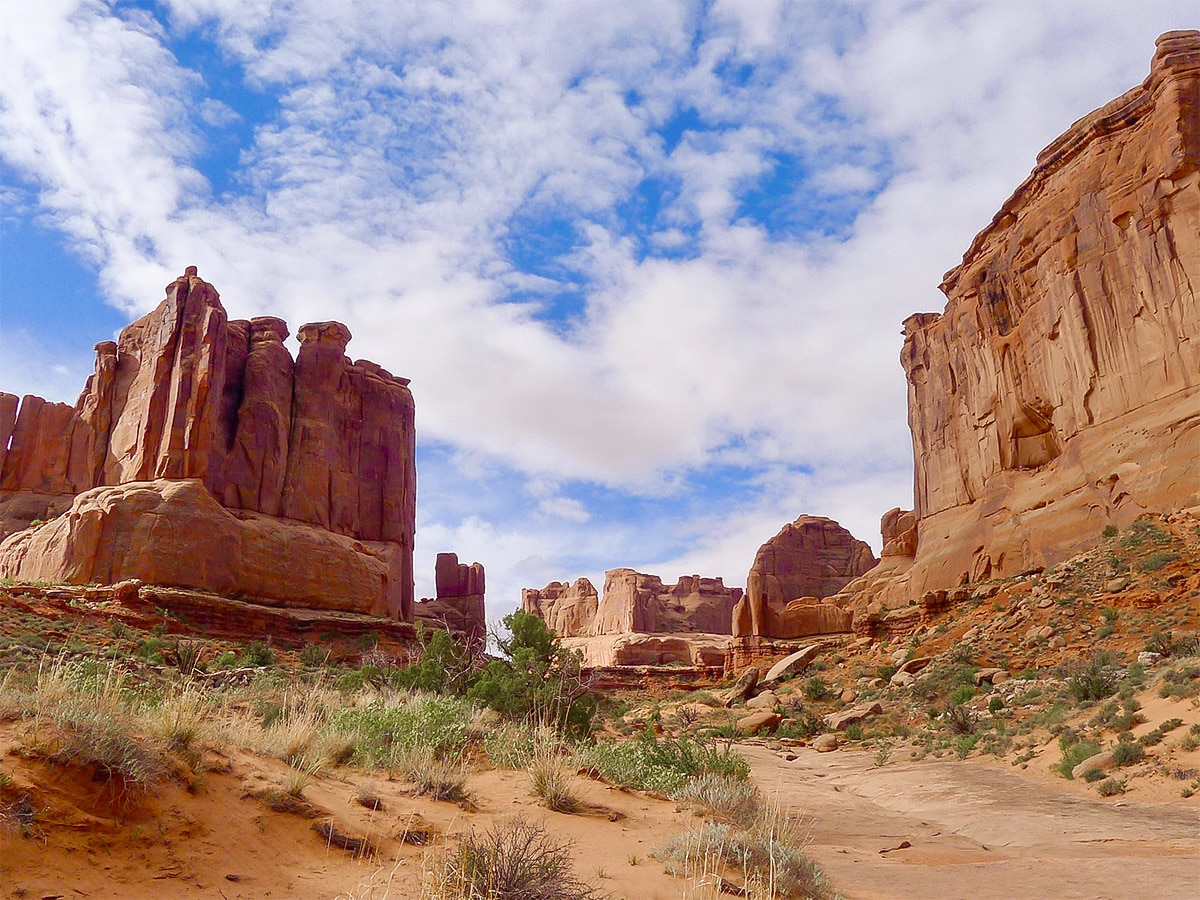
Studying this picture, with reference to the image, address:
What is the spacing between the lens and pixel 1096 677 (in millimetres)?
17750

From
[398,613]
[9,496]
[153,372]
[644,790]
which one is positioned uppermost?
[153,372]

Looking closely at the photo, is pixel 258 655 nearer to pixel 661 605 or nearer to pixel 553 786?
pixel 553 786

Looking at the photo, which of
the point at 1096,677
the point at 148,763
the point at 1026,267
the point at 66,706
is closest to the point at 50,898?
the point at 148,763

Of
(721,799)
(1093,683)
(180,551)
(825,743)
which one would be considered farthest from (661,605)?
(721,799)

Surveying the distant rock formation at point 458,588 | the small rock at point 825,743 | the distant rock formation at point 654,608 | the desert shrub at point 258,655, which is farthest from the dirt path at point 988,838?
the distant rock formation at point 654,608

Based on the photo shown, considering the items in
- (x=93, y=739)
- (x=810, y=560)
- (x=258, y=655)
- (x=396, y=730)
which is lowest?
(x=396, y=730)

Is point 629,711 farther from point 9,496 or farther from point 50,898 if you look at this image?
point 9,496

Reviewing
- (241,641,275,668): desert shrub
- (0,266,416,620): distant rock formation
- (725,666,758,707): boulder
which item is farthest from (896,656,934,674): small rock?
(0,266,416,620): distant rock formation

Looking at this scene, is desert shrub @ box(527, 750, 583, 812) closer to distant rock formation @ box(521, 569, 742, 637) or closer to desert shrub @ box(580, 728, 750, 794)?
desert shrub @ box(580, 728, 750, 794)

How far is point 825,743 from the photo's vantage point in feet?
78.3

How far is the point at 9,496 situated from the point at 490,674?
177ft

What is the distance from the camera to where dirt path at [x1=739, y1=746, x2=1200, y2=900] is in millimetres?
7230

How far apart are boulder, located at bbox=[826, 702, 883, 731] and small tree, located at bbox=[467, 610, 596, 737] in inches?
505

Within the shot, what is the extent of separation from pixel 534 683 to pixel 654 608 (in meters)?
91.5
